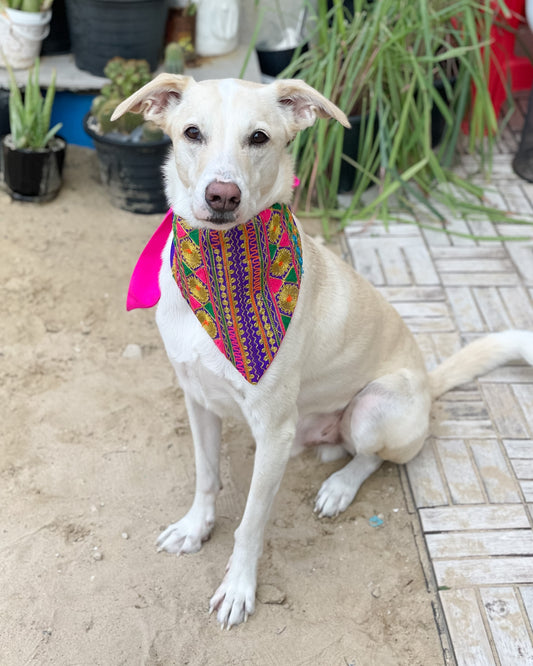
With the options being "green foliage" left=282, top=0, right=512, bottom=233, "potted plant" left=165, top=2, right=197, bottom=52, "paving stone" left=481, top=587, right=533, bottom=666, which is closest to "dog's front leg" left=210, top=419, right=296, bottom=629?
"paving stone" left=481, top=587, right=533, bottom=666

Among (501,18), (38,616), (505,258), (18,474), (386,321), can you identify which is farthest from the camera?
(501,18)

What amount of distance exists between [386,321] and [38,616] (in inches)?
60.8

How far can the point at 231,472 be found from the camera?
2.93 meters

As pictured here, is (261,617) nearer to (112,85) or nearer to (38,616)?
(38,616)

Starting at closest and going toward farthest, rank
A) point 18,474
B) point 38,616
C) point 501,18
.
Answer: point 38,616 < point 18,474 < point 501,18

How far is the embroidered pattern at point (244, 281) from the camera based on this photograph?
6.96 feet

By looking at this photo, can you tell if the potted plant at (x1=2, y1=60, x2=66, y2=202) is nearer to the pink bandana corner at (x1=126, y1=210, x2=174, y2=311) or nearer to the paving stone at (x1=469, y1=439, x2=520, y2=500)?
the pink bandana corner at (x1=126, y1=210, x2=174, y2=311)

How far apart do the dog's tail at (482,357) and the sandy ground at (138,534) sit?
421 millimetres

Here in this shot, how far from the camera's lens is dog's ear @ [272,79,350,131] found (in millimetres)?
2076

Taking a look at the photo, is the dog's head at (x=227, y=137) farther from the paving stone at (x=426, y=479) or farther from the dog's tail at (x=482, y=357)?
the paving stone at (x=426, y=479)

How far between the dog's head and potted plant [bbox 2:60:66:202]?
223 cm

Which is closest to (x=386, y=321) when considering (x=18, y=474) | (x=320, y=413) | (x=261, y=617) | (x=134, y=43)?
(x=320, y=413)

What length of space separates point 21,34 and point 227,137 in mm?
3063

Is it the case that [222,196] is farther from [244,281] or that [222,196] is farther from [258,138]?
[244,281]
